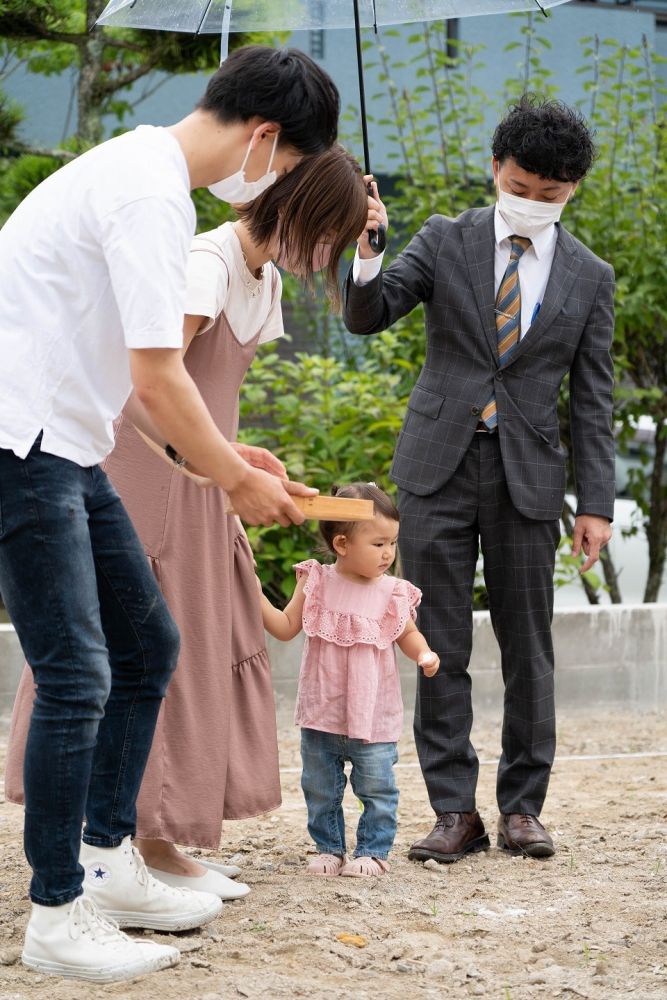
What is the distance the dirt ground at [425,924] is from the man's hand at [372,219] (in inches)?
63.4

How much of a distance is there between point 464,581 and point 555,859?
80 cm

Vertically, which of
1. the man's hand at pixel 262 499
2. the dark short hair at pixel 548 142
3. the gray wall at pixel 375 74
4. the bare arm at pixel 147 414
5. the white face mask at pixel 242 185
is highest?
the gray wall at pixel 375 74

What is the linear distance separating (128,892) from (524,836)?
130 centimetres

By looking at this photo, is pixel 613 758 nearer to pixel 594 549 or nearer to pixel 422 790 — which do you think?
pixel 422 790

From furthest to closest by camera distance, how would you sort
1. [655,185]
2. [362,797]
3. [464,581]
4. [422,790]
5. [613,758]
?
1. [655,185]
2. [613,758]
3. [422,790]
4. [464,581]
5. [362,797]

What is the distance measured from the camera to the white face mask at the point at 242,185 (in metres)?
2.60

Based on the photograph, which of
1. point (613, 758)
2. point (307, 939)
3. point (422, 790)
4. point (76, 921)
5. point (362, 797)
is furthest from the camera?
point (613, 758)

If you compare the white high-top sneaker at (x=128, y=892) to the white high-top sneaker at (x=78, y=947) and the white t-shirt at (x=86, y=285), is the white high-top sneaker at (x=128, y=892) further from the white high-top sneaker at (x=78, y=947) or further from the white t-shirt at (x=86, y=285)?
the white t-shirt at (x=86, y=285)

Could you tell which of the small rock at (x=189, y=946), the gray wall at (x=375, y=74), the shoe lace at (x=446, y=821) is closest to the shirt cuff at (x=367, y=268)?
the shoe lace at (x=446, y=821)

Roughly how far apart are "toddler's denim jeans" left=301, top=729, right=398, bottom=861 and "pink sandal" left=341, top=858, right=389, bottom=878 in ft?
0.07

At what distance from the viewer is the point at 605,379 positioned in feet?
12.8

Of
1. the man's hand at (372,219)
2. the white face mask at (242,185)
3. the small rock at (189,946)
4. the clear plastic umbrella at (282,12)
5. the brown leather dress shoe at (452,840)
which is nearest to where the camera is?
the white face mask at (242,185)

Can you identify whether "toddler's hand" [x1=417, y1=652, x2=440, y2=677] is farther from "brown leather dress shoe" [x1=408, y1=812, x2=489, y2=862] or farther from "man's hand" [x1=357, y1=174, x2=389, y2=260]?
"man's hand" [x1=357, y1=174, x2=389, y2=260]

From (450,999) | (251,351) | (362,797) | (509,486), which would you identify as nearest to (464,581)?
(509,486)
